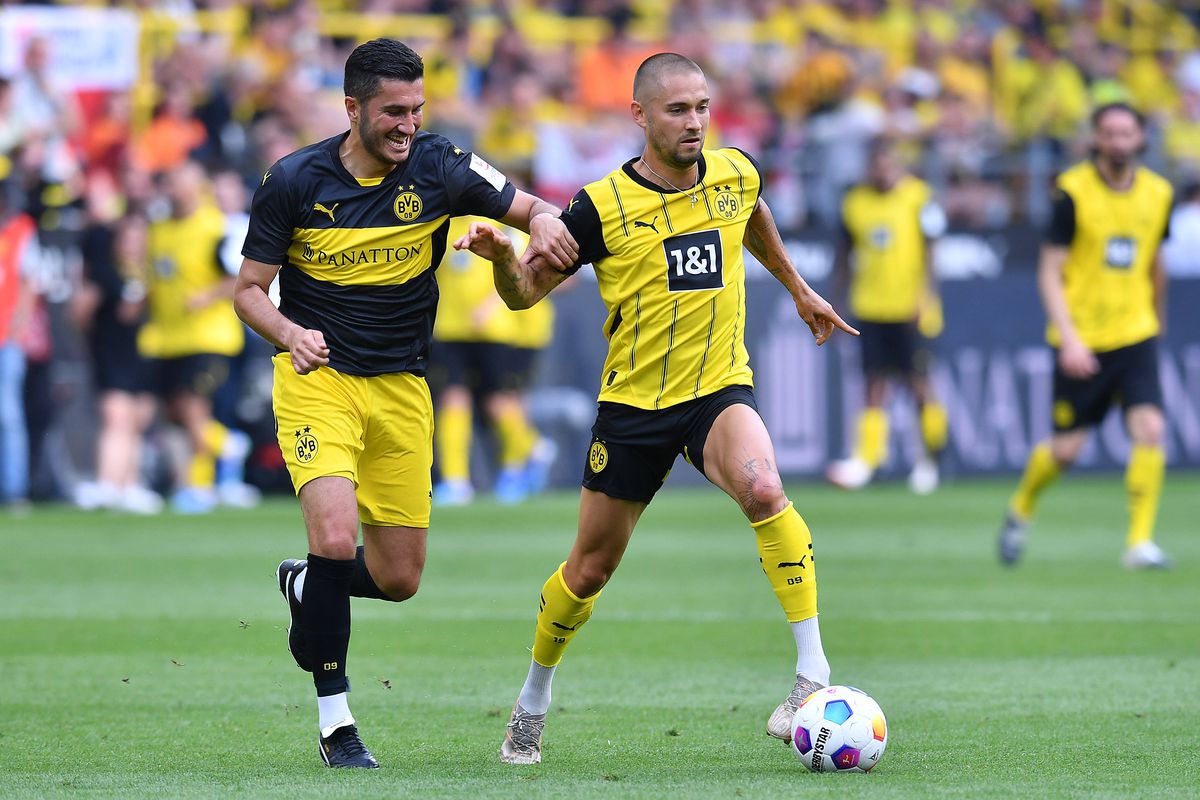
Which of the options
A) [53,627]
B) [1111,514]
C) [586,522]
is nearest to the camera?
[586,522]

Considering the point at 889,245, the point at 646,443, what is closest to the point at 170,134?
the point at 889,245

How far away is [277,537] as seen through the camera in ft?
45.7

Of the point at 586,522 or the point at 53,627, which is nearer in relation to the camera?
the point at 586,522

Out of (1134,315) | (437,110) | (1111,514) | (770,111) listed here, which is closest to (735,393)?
(1134,315)

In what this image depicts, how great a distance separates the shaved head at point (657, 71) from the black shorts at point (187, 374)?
10.8m

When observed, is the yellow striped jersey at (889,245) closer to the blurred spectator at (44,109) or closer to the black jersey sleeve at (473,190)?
the blurred spectator at (44,109)

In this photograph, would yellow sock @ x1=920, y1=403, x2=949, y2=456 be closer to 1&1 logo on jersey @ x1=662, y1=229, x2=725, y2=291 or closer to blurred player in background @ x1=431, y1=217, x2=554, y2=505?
blurred player in background @ x1=431, y1=217, x2=554, y2=505

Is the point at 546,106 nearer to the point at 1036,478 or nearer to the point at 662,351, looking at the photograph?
the point at 1036,478

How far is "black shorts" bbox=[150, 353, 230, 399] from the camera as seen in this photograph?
16.6 meters

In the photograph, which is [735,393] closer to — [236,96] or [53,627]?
[53,627]

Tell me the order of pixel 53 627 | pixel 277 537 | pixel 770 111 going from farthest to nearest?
1. pixel 770 111
2. pixel 277 537
3. pixel 53 627

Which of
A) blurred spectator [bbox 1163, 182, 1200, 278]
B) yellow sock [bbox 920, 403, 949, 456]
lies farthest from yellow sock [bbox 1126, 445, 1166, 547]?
blurred spectator [bbox 1163, 182, 1200, 278]

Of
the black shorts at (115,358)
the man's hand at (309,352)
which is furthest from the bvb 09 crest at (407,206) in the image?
the black shorts at (115,358)

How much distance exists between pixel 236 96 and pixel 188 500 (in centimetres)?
458
